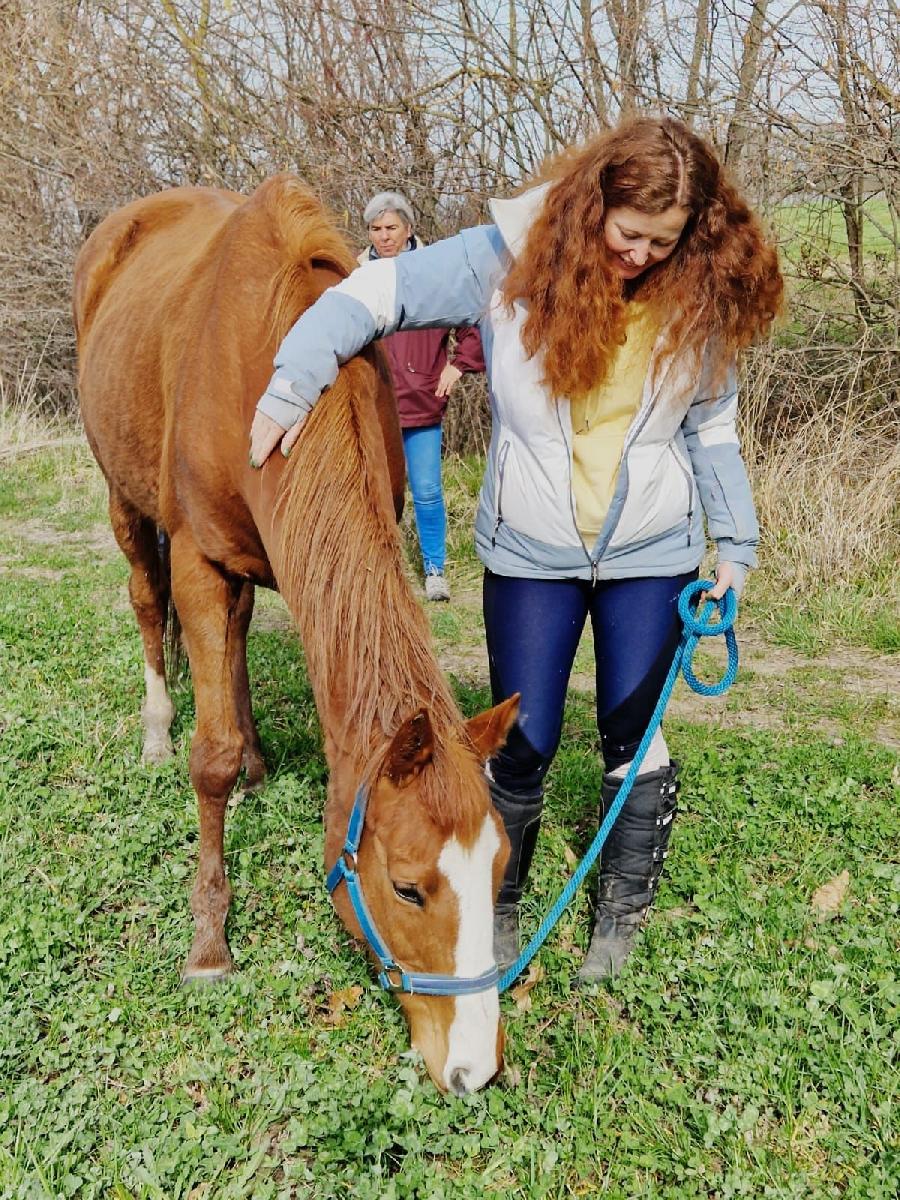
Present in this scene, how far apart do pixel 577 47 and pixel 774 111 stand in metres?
1.75

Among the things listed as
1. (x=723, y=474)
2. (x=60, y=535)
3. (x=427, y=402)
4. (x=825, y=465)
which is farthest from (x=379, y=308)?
(x=60, y=535)

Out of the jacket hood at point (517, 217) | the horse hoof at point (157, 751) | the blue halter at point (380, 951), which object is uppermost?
the jacket hood at point (517, 217)

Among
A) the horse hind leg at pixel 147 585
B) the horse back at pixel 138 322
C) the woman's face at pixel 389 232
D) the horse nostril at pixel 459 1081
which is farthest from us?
the woman's face at pixel 389 232

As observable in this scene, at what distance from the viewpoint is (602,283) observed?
2.20 metres

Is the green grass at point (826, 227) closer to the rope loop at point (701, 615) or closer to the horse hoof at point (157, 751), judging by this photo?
the rope loop at point (701, 615)

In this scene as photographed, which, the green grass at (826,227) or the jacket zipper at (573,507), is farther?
the green grass at (826,227)

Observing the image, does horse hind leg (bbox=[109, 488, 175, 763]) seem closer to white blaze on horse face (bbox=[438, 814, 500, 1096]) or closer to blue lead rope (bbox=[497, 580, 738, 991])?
blue lead rope (bbox=[497, 580, 738, 991])

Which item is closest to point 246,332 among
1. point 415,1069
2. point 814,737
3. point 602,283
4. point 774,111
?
point 602,283

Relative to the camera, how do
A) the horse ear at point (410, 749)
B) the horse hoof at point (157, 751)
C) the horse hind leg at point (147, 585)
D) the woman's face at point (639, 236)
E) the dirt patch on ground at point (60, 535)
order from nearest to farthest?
the horse ear at point (410, 749), the woman's face at point (639, 236), the horse hoof at point (157, 751), the horse hind leg at point (147, 585), the dirt patch on ground at point (60, 535)

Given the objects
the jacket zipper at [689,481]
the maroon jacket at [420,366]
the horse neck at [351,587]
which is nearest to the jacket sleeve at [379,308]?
the horse neck at [351,587]

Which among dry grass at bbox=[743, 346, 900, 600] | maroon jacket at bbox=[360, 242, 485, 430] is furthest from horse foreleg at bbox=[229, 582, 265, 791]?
dry grass at bbox=[743, 346, 900, 600]

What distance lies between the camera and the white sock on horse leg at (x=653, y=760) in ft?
8.92

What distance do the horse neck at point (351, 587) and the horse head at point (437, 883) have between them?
0.11m

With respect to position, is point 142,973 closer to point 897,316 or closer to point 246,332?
point 246,332
